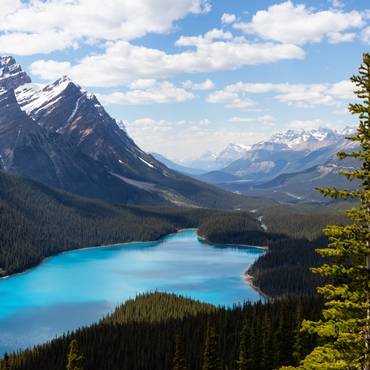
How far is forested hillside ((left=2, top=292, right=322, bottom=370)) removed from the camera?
213 ft

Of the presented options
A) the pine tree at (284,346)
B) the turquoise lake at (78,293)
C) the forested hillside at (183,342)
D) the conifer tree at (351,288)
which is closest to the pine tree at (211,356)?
the forested hillside at (183,342)

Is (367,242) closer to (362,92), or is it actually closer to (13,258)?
(362,92)

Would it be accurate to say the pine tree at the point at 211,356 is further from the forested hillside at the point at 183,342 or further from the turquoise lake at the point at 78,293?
the turquoise lake at the point at 78,293

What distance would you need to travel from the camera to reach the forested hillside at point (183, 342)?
213ft

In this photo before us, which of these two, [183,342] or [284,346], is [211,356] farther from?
[183,342]

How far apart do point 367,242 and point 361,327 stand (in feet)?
10.1

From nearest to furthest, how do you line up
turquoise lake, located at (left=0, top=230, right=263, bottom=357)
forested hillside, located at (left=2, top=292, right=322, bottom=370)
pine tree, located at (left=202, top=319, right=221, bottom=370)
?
pine tree, located at (left=202, top=319, right=221, bottom=370)
forested hillside, located at (left=2, top=292, right=322, bottom=370)
turquoise lake, located at (left=0, top=230, right=263, bottom=357)

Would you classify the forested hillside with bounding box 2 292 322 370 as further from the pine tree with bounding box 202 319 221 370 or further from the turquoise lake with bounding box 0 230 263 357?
the turquoise lake with bounding box 0 230 263 357

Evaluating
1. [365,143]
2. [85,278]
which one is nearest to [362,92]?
[365,143]

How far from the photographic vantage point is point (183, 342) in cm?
8962

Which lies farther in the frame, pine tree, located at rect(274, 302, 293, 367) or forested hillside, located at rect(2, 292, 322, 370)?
forested hillside, located at rect(2, 292, 322, 370)

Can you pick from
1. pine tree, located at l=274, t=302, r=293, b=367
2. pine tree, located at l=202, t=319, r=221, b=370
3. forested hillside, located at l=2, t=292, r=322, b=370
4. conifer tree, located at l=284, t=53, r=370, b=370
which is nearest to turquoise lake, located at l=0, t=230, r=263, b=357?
forested hillside, located at l=2, t=292, r=322, b=370

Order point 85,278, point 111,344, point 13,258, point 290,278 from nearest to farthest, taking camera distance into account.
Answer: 1. point 111,344
2. point 290,278
3. point 85,278
4. point 13,258

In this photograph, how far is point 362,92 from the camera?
18594 millimetres
